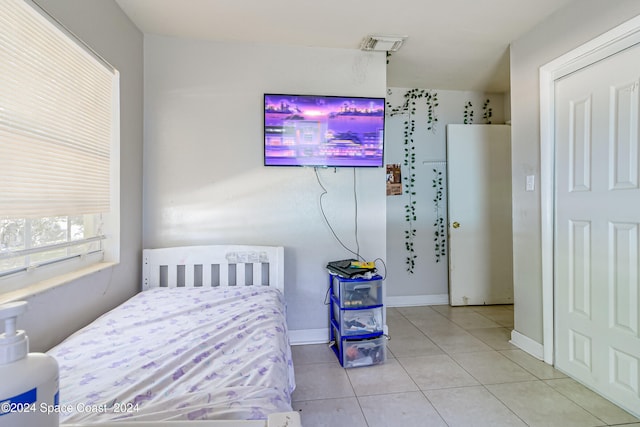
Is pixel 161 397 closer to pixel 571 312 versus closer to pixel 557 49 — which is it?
pixel 571 312

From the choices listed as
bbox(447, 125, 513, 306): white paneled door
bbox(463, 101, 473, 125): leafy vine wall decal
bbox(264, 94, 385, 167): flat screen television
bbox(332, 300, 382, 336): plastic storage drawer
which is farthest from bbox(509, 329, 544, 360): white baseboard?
bbox(463, 101, 473, 125): leafy vine wall decal

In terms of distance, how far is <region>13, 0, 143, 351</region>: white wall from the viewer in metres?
1.34

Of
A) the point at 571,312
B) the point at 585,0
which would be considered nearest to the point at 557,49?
the point at 585,0

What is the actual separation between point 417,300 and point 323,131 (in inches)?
86.7

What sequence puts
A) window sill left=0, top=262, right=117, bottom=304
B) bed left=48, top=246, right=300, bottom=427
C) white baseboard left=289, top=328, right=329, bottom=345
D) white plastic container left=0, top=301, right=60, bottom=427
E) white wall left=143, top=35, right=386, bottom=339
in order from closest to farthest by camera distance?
white plastic container left=0, top=301, right=60, bottom=427 < bed left=48, top=246, right=300, bottom=427 < window sill left=0, top=262, right=117, bottom=304 < white wall left=143, top=35, right=386, bottom=339 < white baseboard left=289, top=328, right=329, bottom=345

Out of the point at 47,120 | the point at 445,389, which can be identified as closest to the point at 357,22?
the point at 47,120

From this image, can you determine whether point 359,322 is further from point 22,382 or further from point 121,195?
point 22,382

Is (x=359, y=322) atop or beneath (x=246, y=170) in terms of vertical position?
beneath

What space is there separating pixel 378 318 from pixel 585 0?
2.43 meters

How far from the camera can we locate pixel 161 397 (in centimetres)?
87

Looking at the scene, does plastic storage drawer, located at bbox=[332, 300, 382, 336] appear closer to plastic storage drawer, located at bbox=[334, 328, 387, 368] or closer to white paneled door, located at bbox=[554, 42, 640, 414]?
plastic storage drawer, located at bbox=[334, 328, 387, 368]

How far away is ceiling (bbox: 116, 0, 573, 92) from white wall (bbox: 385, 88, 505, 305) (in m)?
0.76

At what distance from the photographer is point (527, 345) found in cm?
232

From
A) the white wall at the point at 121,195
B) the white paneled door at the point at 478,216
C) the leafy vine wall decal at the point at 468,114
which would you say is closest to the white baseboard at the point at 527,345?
the white paneled door at the point at 478,216
